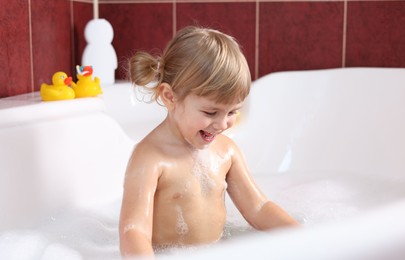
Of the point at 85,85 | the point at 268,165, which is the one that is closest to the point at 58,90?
the point at 85,85

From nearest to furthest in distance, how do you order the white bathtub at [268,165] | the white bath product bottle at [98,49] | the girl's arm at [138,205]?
the white bathtub at [268,165] < the girl's arm at [138,205] < the white bath product bottle at [98,49]

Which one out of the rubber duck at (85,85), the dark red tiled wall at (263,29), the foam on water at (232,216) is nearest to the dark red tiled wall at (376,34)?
the dark red tiled wall at (263,29)

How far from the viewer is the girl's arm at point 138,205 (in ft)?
3.28

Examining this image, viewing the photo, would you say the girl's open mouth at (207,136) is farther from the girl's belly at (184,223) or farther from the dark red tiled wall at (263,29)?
the dark red tiled wall at (263,29)

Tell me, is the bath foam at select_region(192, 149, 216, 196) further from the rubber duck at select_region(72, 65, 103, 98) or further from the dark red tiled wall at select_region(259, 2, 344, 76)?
the dark red tiled wall at select_region(259, 2, 344, 76)

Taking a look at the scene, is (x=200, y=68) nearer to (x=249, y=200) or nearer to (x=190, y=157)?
(x=190, y=157)

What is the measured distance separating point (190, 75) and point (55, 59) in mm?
1066

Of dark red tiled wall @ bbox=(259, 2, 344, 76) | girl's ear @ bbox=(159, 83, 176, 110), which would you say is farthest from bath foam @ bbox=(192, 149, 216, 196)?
dark red tiled wall @ bbox=(259, 2, 344, 76)

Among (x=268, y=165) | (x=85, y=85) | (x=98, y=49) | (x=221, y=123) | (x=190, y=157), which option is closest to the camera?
(x=221, y=123)

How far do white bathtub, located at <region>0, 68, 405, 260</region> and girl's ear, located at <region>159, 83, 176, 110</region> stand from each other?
0.92 ft

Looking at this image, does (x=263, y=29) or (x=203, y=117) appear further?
(x=263, y=29)

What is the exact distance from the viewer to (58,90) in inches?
59.2

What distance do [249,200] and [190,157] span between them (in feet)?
0.50

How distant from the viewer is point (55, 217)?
1.37 metres
